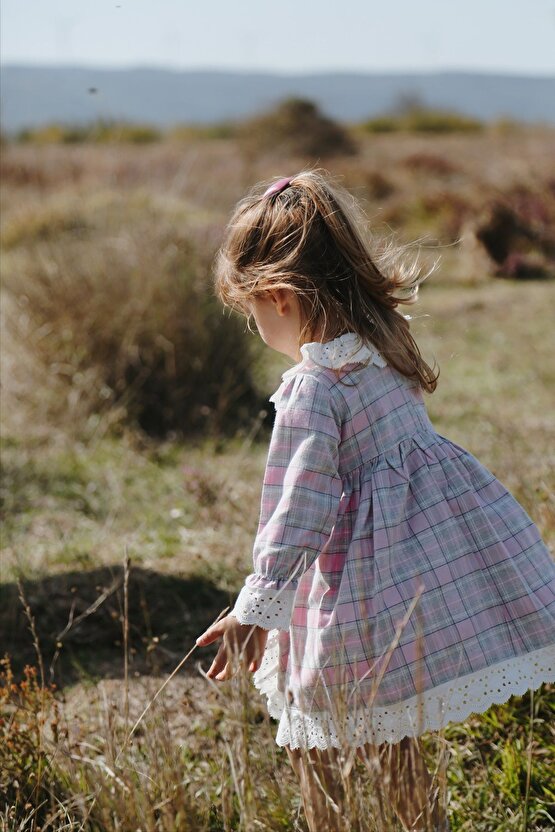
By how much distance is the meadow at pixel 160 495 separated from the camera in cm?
195

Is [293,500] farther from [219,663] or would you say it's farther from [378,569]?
[219,663]

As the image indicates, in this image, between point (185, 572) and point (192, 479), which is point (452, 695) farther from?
point (192, 479)

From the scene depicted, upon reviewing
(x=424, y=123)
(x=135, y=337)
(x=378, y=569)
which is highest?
(x=378, y=569)

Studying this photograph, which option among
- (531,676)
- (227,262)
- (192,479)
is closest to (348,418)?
(227,262)

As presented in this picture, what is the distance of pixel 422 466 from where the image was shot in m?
1.86

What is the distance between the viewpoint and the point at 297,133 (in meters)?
24.2

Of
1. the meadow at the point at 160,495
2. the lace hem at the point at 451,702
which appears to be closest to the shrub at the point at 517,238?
the meadow at the point at 160,495

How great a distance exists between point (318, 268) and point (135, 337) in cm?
412

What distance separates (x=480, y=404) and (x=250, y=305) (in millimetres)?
4881

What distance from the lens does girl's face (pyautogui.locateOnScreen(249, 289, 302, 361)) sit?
6.30ft

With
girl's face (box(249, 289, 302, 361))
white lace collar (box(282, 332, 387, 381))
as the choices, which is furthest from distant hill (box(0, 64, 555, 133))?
white lace collar (box(282, 332, 387, 381))

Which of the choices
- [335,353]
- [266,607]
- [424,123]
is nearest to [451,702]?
[266,607]

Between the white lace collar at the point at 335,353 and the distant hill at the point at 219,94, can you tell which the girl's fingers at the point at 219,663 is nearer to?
the white lace collar at the point at 335,353

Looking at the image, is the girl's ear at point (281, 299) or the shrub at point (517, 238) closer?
the girl's ear at point (281, 299)
